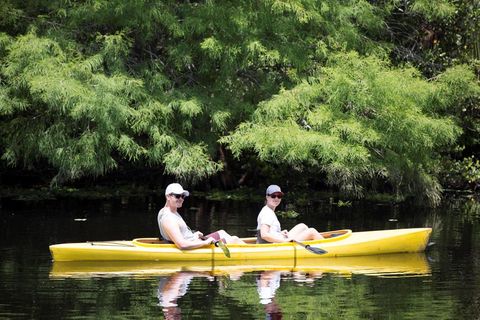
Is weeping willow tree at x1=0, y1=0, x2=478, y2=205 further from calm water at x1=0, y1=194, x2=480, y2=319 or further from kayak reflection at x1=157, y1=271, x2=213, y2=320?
kayak reflection at x1=157, y1=271, x2=213, y2=320

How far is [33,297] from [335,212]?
411 inches

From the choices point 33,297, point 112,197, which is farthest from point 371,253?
point 112,197

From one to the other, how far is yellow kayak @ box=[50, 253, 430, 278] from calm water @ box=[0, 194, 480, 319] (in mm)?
14

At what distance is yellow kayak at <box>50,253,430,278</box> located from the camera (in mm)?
13734

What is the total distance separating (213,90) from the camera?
2233cm

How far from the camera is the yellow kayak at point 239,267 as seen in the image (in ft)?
45.1

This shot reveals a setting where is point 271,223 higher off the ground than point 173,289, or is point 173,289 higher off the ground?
point 271,223

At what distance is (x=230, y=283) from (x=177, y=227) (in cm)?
170

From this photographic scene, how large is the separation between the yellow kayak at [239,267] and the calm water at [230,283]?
14mm

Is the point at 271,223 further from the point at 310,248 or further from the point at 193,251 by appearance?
the point at 193,251

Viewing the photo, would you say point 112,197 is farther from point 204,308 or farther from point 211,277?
point 204,308

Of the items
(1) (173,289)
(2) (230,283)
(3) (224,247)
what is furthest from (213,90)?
(1) (173,289)

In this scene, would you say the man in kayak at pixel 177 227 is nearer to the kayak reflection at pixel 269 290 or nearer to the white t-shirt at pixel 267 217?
the white t-shirt at pixel 267 217

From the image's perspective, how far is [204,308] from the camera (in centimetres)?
1120
